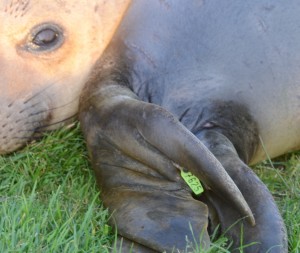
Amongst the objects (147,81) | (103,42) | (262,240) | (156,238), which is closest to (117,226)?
(156,238)

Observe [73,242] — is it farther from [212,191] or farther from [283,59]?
[283,59]

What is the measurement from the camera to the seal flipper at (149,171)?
3.03m

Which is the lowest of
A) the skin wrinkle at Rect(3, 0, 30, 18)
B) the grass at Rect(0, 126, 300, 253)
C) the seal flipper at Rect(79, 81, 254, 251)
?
the grass at Rect(0, 126, 300, 253)

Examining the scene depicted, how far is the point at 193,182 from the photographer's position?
314 cm

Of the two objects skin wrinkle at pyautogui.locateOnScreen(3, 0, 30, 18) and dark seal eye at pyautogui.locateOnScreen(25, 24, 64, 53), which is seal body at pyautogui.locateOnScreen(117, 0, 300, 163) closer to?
dark seal eye at pyautogui.locateOnScreen(25, 24, 64, 53)

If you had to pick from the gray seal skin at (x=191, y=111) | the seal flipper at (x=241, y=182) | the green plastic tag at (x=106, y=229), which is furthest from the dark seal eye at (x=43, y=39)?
the green plastic tag at (x=106, y=229)

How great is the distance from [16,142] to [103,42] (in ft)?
2.03

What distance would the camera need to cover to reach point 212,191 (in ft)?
10.3

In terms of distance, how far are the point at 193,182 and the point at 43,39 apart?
112 centimetres

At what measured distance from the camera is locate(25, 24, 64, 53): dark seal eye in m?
3.82

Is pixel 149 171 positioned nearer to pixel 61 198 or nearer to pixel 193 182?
pixel 193 182

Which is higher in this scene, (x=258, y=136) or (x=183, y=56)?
(x=183, y=56)

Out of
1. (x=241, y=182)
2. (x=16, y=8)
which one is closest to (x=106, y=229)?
(x=241, y=182)

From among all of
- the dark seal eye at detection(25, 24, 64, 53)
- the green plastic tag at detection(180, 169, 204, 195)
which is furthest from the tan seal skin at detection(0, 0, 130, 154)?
the green plastic tag at detection(180, 169, 204, 195)
